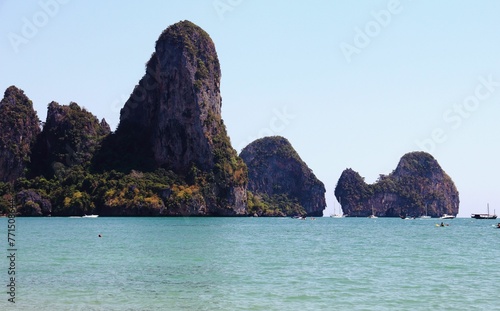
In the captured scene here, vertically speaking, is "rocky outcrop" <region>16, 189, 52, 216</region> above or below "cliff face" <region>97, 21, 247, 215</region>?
below

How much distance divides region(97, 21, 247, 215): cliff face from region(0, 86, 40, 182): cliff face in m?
23.8

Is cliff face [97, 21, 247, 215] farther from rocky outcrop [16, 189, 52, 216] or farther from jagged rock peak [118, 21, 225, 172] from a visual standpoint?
rocky outcrop [16, 189, 52, 216]

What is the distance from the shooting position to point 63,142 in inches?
7279

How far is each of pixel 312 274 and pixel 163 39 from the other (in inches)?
6340

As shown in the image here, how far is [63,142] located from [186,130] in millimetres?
37278

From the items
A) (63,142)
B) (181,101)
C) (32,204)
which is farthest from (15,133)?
(181,101)

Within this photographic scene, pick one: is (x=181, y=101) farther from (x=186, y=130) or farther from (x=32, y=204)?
(x=32, y=204)

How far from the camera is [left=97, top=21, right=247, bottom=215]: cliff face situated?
580 feet

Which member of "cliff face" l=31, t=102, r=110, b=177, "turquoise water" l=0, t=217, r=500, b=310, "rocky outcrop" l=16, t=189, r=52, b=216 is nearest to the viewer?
"turquoise water" l=0, t=217, r=500, b=310

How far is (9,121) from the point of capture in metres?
182

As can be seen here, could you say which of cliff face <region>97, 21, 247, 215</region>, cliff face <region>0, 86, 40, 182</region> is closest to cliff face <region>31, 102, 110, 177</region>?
cliff face <region>0, 86, 40, 182</region>

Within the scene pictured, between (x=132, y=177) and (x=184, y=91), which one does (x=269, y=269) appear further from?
(x=184, y=91)

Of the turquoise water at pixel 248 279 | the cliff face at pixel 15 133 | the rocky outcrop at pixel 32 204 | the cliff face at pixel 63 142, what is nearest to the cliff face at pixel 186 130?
the cliff face at pixel 63 142

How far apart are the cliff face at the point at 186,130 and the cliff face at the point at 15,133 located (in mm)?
23763
